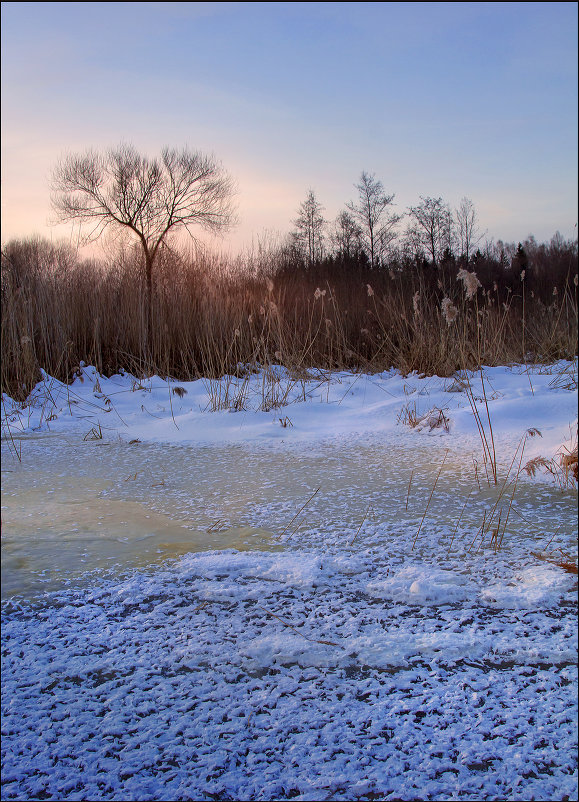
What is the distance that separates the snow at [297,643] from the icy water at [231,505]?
12 millimetres

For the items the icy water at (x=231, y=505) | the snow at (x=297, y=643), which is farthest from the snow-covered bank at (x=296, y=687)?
the icy water at (x=231, y=505)

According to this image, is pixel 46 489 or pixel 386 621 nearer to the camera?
pixel 386 621

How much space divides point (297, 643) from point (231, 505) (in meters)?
0.86

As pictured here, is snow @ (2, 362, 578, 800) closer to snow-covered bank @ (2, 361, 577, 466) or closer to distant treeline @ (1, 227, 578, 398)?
snow-covered bank @ (2, 361, 577, 466)

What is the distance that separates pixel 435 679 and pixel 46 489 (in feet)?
5.10

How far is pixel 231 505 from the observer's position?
A: 71.0 inches

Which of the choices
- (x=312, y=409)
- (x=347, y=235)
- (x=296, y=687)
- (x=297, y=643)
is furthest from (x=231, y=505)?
(x=347, y=235)

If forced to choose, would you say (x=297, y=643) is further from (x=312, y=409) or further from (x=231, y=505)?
(x=312, y=409)

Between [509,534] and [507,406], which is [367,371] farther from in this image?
[509,534]

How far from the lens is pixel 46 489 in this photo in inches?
77.2

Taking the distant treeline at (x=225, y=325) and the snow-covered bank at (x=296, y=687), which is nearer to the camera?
the snow-covered bank at (x=296, y=687)

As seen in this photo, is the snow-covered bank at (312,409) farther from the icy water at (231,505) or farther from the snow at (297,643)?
the snow at (297,643)

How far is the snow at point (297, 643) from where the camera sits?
2.25 feet

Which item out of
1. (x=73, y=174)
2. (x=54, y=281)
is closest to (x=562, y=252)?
(x=54, y=281)
